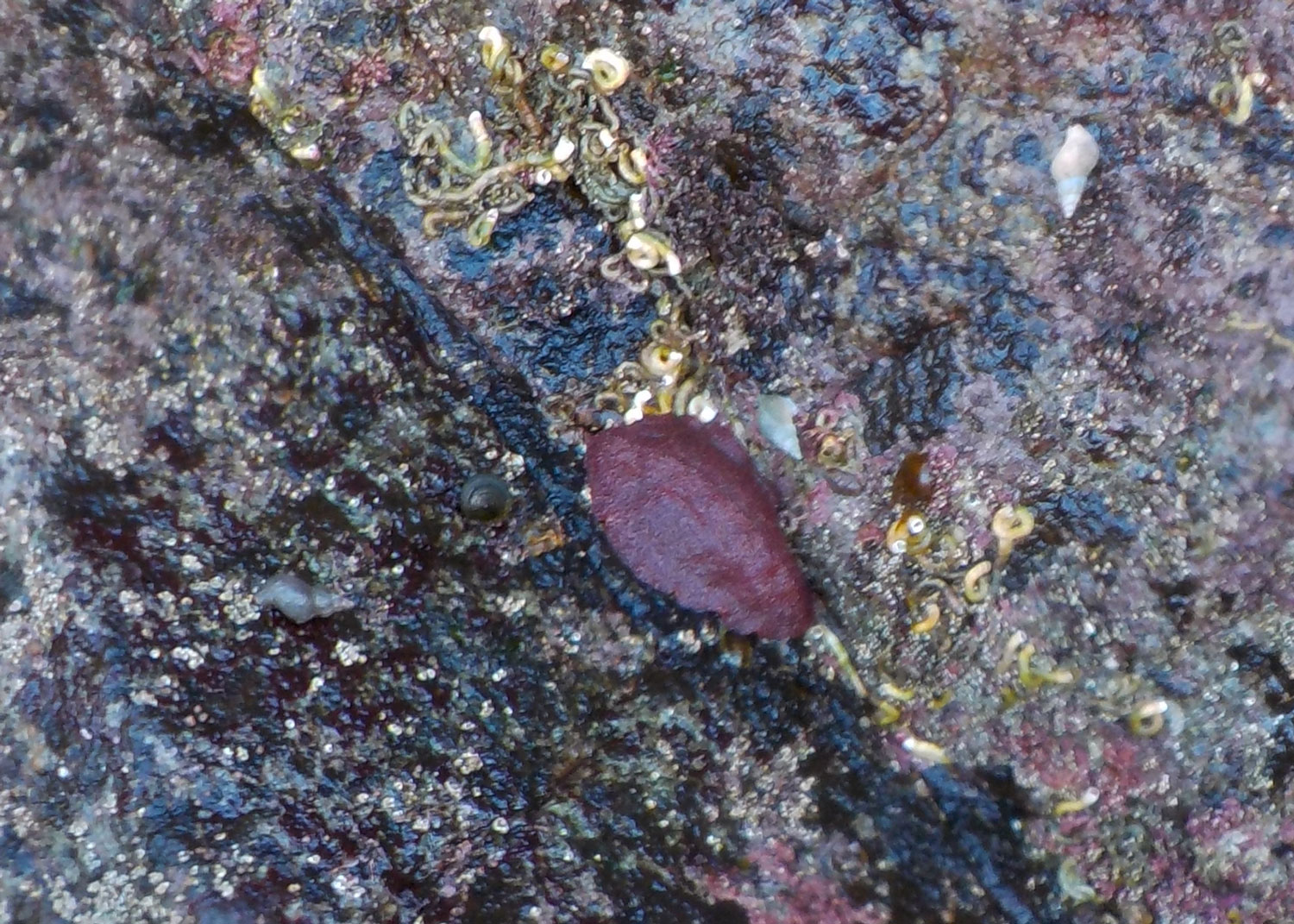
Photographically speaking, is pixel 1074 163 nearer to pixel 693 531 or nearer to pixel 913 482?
pixel 913 482

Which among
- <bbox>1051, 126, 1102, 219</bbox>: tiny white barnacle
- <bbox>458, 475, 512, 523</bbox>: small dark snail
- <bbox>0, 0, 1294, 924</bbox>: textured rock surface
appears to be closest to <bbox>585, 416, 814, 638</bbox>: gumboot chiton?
<bbox>0, 0, 1294, 924</bbox>: textured rock surface

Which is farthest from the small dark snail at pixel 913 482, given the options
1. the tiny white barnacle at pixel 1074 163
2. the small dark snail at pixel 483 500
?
the small dark snail at pixel 483 500

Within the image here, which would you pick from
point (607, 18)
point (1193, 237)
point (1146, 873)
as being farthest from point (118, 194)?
point (1146, 873)

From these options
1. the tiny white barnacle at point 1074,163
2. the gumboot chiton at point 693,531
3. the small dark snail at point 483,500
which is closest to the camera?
the tiny white barnacle at point 1074,163

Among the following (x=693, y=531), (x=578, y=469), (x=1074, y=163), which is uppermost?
(x=1074, y=163)

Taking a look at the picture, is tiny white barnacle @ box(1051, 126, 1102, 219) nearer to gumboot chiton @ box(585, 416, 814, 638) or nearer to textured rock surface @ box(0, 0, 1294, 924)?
textured rock surface @ box(0, 0, 1294, 924)


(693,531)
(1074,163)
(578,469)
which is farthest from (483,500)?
(1074,163)

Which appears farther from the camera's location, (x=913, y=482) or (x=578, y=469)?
(x=578, y=469)

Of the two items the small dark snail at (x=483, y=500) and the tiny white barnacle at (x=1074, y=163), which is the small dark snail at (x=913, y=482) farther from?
the small dark snail at (x=483, y=500)
